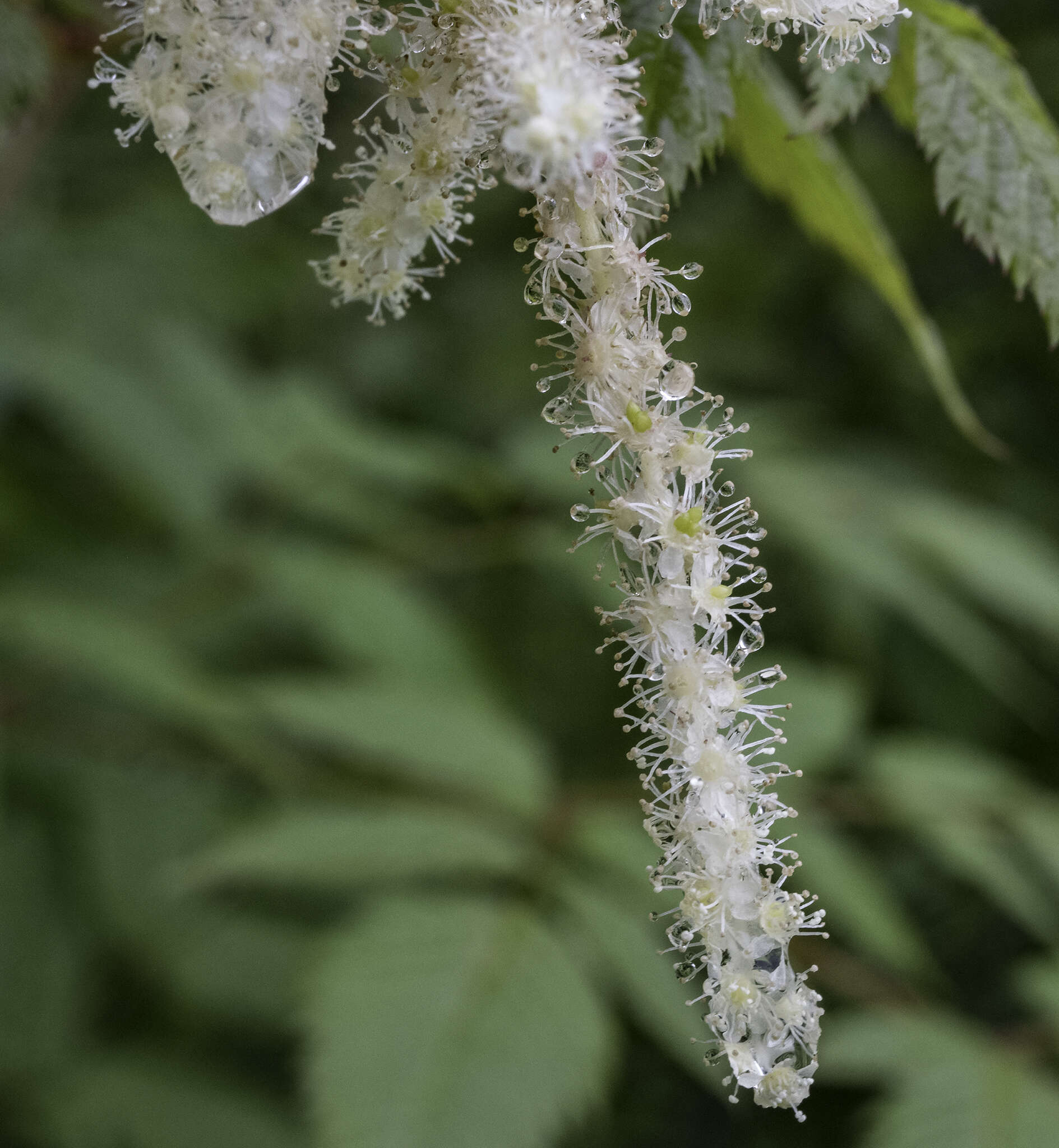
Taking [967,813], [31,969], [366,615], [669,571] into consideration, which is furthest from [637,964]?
[31,969]

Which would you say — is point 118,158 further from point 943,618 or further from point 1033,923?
point 1033,923

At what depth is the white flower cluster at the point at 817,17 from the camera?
0.43m

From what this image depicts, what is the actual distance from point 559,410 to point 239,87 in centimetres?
16

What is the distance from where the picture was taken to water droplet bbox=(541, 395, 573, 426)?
0.41m

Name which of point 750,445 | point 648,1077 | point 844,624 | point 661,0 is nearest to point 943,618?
point 844,624

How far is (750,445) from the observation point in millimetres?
1913

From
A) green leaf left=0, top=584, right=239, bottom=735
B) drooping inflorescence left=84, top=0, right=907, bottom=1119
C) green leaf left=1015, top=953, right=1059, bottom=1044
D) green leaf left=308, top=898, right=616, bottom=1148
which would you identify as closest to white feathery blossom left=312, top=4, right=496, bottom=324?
drooping inflorescence left=84, top=0, right=907, bottom=1119

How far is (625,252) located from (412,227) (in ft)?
0.34

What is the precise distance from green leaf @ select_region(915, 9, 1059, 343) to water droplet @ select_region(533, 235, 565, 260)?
8.3 inches

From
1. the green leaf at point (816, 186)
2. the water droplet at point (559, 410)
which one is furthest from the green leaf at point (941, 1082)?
the water droplet at point (559, 410)

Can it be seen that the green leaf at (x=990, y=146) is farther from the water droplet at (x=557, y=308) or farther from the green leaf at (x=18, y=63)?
the green leaf at (x=18, y=63)

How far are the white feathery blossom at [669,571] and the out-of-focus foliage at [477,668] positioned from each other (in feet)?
0.41

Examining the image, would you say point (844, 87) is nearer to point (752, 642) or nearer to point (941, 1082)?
point (752, 642)

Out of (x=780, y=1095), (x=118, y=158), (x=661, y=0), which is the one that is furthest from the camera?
(x=118, y=158)
